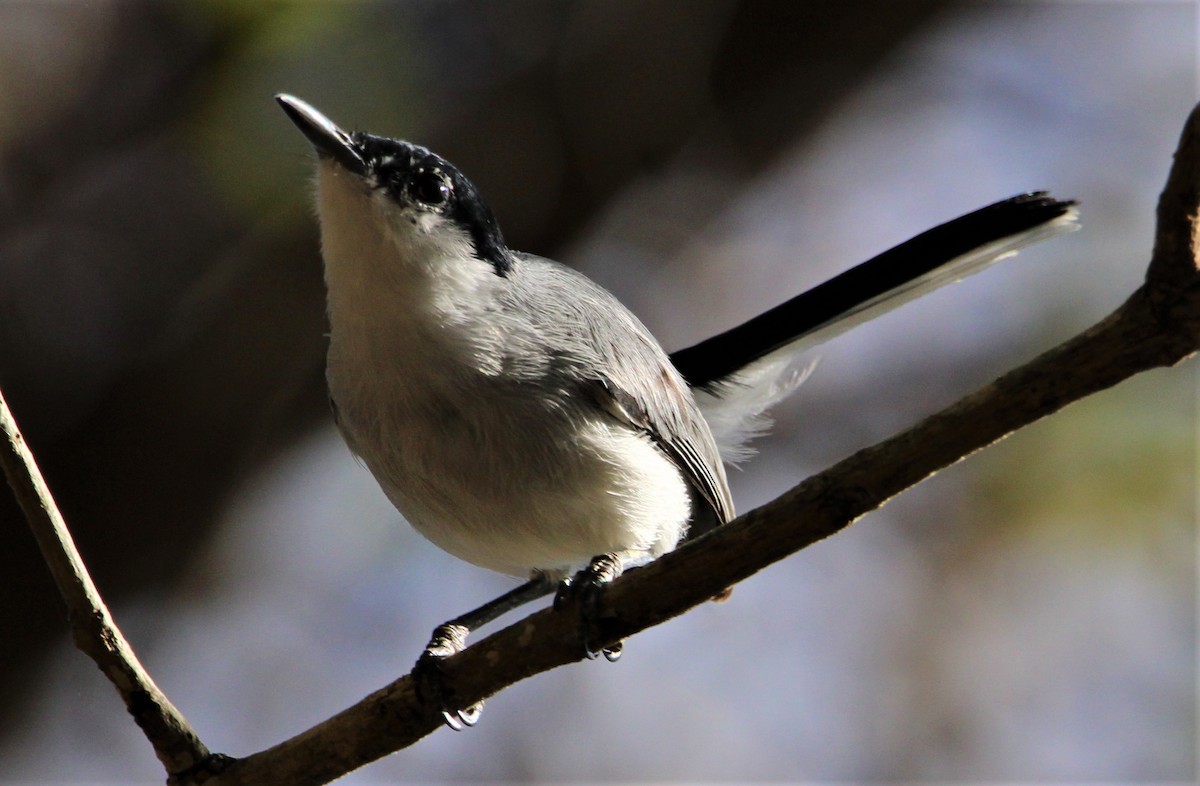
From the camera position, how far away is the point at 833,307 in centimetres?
253

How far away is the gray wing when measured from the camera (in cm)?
224

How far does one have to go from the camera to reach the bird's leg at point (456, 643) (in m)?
1.87

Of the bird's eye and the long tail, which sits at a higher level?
the bird's eye

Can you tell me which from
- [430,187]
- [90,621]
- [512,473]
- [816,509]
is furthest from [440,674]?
[430,187]

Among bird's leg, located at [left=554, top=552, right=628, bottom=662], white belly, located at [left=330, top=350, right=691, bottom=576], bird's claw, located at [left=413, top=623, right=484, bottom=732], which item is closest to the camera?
bird's leg, located at [left=554, top=552, right=628, bottom=662]

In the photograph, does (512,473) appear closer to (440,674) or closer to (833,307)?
(440,674)

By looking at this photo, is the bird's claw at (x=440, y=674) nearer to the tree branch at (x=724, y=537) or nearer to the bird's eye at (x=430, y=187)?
the tree branch at (x=724, y=537)

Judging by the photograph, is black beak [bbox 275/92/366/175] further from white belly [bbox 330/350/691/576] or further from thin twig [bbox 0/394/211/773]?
thin twig [bbox 0/394/211/773]

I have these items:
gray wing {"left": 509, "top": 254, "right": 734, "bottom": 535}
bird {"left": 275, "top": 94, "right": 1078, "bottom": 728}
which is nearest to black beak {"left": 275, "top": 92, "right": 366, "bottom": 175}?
bird {"left": 275, "top": 94, "right": 1078, "bottom": 728}

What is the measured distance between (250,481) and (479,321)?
5.18 ft

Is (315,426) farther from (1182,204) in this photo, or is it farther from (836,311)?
(1182,204)

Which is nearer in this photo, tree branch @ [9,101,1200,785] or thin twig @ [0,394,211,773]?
tree branch @ [9,101,1200,785]

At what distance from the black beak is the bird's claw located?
0.94 meters

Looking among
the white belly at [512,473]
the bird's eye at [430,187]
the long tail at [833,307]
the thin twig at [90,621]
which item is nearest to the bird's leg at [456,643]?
the white belly at [512,473]
